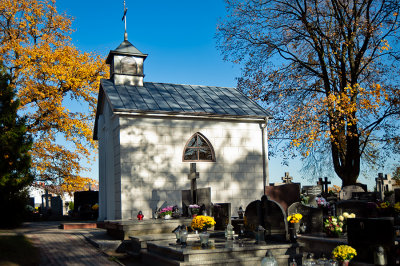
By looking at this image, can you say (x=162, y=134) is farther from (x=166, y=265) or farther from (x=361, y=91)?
(x=361, y=91)

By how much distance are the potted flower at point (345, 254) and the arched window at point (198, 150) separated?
8.71 m

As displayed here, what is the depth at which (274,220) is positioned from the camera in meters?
10.2

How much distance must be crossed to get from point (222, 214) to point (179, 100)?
5771mm

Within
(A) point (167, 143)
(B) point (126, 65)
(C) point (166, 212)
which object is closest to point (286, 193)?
(C) point (166, 212)

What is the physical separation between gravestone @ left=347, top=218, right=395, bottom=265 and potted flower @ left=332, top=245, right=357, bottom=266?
39cm

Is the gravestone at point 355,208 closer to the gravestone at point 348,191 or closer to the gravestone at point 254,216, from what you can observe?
the gravestone at point 254,216

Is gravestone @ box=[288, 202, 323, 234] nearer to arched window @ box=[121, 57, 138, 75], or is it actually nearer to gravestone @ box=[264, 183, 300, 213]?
gravestone @ box=[264, 183, 300, 213]

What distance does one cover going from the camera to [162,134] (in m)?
15.6

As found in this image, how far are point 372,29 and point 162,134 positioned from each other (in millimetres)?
10105

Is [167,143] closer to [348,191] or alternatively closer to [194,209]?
[194,209]

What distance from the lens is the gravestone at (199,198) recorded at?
13.2 metres

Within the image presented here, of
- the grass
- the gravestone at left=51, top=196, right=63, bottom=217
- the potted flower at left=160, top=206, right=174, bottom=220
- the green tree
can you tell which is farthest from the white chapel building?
the gravestone at left=51, top=196, right=63, bottom=217

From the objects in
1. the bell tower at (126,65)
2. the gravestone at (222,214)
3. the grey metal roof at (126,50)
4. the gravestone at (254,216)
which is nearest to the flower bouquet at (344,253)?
the gravestone at (254,216)

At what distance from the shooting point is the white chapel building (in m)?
14.9
